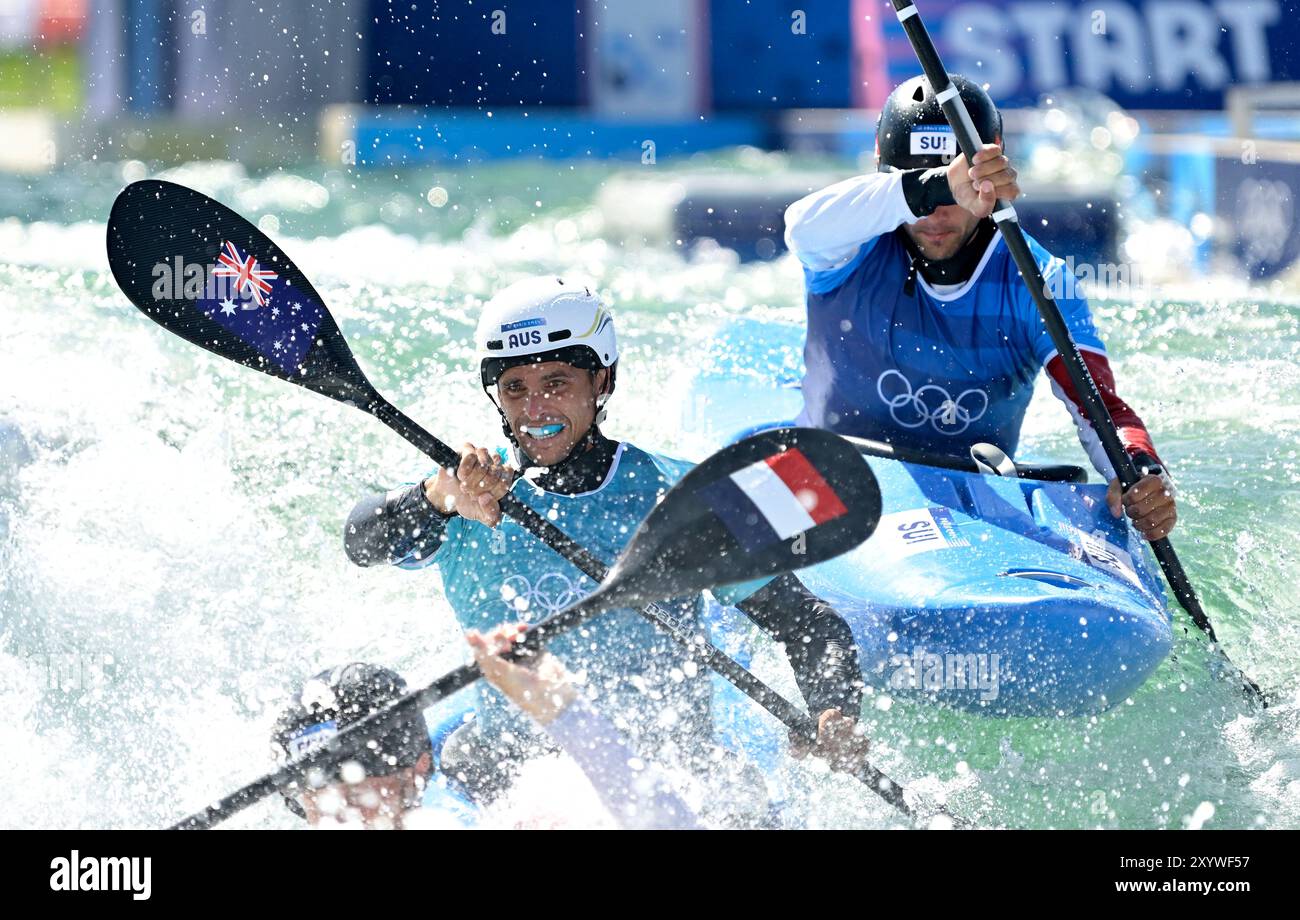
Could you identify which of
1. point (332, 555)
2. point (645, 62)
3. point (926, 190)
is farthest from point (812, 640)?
point (645, 62)

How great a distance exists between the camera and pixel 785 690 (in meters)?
3.84

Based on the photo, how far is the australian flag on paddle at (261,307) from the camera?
11.9 ft

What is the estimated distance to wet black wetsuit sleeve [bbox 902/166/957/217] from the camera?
3.98 meters

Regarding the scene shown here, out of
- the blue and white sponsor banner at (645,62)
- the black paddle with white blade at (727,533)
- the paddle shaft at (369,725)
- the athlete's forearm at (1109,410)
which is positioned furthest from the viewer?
the blue and white sponsor banner at (645,62)

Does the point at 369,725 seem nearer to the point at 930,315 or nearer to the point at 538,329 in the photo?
the point at 538,329

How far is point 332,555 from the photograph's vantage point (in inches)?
182

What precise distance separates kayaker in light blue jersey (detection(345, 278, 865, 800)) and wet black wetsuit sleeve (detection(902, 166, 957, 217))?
1.13 metres

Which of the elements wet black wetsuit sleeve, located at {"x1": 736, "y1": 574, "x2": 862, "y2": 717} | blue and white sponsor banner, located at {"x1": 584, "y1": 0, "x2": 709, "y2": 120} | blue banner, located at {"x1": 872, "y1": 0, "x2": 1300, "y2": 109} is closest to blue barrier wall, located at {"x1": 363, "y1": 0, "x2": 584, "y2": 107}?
blue and white sponsor banner, located at {"x1": 584, "y1": 0, "x2": 709, "y2": 120}

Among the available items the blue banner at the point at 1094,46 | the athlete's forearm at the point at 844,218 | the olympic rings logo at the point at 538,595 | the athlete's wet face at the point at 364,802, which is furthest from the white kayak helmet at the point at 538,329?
the blue banner at the point at 1094,46

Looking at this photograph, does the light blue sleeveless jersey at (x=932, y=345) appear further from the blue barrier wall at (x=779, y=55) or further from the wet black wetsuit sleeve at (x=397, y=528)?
the blue barrier wall at (x=779, y=55)

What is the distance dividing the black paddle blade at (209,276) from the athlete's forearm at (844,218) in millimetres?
1332

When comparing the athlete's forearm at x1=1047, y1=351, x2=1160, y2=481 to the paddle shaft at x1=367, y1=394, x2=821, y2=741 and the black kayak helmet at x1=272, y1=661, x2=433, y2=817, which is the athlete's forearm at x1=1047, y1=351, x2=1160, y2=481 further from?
the black kayak helmet at x1=272, y1=661, x2=433, y2=817

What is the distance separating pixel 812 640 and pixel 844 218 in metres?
1.48
